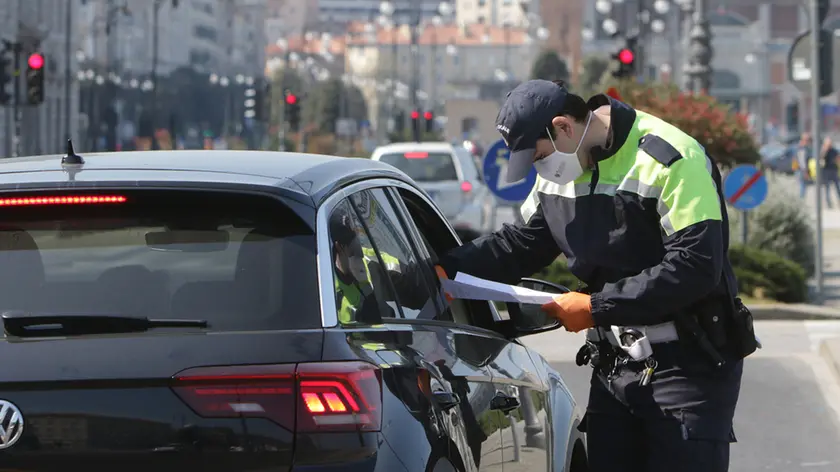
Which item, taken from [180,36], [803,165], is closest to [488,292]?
[803,165]

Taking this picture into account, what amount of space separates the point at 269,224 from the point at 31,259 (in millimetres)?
462

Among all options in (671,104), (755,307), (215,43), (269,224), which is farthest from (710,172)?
(215,43)

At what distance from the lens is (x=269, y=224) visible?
3342 mm

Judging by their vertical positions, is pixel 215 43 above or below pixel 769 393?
above

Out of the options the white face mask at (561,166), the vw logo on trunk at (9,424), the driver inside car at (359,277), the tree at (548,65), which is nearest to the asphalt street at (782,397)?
the white face mask at (561,166)

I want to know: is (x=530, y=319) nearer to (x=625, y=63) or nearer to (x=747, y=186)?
(x=747, y=186)

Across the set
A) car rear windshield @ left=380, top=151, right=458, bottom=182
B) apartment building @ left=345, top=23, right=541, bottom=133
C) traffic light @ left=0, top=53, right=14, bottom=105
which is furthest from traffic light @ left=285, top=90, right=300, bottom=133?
apartment building @ left=345, top=23, right=541, bottom=133

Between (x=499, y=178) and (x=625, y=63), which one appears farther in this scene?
(x=625, y=63)

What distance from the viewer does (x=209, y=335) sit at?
3143mm

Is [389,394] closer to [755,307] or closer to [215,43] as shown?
[755,307]

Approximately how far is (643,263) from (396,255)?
74cm

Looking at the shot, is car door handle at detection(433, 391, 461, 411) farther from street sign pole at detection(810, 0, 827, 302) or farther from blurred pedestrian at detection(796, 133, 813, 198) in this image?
blurred pedestrian at detection(796, 133, 813, 198)

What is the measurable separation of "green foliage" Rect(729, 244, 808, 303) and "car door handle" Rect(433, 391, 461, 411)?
42.7 feet

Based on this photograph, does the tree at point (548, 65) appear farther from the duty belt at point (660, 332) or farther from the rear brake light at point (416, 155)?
the duty belt at point (660, 332)
